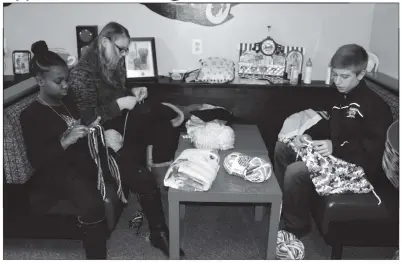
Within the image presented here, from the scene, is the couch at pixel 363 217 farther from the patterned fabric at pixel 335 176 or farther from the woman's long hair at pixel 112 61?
the woman's long hair at pixel 112 61

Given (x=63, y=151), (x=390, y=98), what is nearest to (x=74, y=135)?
(x=63, y=151)

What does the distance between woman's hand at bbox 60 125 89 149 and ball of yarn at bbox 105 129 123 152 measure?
149 mm

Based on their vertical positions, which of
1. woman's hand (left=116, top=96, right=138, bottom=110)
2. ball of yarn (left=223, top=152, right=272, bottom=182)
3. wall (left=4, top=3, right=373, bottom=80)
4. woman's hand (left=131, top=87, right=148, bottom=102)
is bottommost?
ball of yarn (left=223, top=152, right=272, bottom=182)

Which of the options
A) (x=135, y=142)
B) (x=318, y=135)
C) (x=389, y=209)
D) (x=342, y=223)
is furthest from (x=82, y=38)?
(x=389, y=209)

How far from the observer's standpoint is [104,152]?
1.77 m

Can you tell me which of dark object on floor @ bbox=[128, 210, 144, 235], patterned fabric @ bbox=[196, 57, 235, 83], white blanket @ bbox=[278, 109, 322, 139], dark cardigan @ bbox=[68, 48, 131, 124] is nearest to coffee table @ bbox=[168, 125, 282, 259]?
dark object on floor @ bbox=[128, 210, 144, 235]

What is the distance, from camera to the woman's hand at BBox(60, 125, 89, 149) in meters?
1.62

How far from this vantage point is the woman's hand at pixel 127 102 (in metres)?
1.89

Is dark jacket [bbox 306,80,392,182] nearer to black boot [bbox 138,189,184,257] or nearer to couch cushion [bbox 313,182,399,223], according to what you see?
couch cushion [bbox 313,182,399,223]

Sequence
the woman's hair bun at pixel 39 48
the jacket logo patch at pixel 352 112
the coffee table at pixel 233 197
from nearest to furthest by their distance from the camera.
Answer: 1. the coffee table at pixel 233 197
2. the woman's hair bun at pixel 39 48
3. the jacket logo patch at pixel 352 112

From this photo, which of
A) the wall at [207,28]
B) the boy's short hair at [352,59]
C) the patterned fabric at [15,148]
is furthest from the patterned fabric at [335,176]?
the patterned fabric at [15,148]

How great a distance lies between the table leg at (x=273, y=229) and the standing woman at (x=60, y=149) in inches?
26.8

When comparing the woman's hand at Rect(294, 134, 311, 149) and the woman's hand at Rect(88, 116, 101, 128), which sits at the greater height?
the woman's hand at Rect(88, 116, 101, 128)

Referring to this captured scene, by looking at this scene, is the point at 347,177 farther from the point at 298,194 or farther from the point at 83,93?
the point at 83,93
